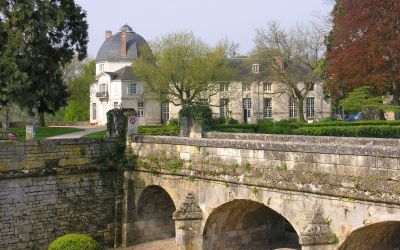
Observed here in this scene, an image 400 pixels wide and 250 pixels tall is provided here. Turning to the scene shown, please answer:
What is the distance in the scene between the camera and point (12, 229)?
1803cm

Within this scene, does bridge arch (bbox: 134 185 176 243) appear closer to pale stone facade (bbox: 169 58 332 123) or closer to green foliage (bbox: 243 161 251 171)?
green foliage (bbox: 243 161 251 171)

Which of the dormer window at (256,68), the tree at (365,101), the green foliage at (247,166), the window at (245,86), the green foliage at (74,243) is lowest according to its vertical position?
the green foliage at (74,243)

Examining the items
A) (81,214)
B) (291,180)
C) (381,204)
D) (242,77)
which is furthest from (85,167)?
(242,77)

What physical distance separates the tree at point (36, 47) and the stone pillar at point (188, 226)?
7.23 meters

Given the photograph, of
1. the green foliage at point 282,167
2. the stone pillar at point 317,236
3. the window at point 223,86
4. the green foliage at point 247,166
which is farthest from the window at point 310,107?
the stone pillar at point 317,236

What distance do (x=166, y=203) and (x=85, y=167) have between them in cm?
321

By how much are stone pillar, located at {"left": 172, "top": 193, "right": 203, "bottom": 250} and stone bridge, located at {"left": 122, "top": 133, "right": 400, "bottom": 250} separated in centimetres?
3

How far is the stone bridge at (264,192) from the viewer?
11.8m

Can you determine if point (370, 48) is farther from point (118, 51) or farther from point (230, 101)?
point (118, 51)

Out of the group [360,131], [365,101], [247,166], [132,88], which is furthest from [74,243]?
[132,88]

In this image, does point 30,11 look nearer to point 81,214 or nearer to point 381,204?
point 81,214

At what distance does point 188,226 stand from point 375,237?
547cm

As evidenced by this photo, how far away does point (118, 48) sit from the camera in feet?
211

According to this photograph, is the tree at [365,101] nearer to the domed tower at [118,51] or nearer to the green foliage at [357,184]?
the green foliage at [357,184]
